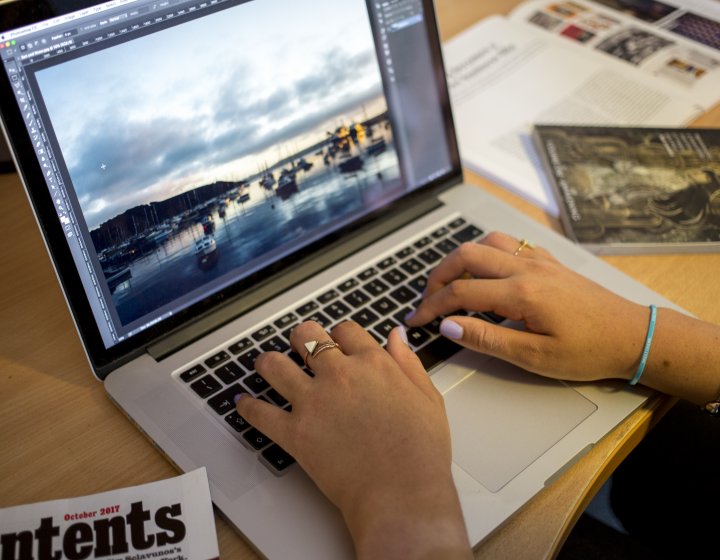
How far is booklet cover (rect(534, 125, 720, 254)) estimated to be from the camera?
1006 mm

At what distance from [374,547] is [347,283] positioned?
14.5 inches

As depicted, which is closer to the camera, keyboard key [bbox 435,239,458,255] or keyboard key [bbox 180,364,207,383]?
keyboard key [bbox 180,364,207,383]

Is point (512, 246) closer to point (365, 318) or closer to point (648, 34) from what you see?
point (365, 318)

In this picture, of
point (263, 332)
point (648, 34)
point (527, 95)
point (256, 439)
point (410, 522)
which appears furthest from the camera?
point (648, 34)

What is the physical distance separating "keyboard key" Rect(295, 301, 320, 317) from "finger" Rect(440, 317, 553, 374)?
0.16m

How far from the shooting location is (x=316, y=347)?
768 millimetres

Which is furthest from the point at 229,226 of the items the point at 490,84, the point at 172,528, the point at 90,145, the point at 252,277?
the point at 490,84

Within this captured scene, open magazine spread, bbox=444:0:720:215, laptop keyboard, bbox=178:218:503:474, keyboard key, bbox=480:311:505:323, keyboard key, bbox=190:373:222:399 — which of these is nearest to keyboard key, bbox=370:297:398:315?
laptop keyboard, bbox=178:218:503:474

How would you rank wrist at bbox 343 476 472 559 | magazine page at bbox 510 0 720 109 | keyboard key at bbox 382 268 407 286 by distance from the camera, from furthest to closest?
magazine page at bbox 510 0 720 109, keyboard key at bbox 382 268 407 286, wrist at bbox 343 476 472 559

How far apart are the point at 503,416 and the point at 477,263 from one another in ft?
0.60

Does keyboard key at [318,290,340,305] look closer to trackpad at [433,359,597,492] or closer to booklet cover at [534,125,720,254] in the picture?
trackpad at [433,359,597,492]

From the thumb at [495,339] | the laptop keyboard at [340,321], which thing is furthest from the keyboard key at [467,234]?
the thumb at [495,339]

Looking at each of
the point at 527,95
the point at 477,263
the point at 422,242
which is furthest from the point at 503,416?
the point at 527,95

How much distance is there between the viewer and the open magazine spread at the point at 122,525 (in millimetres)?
664
